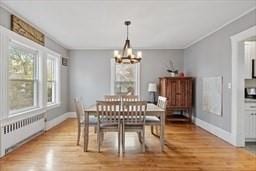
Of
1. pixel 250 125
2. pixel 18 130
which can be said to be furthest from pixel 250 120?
pixel 18 130

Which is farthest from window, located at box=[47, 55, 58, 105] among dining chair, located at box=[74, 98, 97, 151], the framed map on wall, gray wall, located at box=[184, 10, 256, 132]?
the framed map on wall

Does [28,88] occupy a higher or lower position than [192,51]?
lower

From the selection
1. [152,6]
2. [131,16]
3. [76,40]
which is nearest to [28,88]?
[76,40]

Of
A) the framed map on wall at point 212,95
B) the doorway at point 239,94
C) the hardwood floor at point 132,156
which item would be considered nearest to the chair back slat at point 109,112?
the hardwood floor at point 132,156

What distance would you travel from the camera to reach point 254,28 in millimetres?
3934

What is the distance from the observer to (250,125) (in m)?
4.82

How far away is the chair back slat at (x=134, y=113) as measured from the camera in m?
4.12

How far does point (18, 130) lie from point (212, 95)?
13.7 ft

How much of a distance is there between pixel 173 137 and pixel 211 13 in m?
2.62

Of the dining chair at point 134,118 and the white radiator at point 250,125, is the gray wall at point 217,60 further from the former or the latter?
the dining chair at point 134,118

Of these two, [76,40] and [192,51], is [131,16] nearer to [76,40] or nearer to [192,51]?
[76,40]

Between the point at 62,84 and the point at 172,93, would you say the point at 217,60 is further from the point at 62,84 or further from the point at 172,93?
the point at 62,84

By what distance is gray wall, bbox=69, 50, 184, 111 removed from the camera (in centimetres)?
838

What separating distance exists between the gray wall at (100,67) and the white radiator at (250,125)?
3829 millimetres
